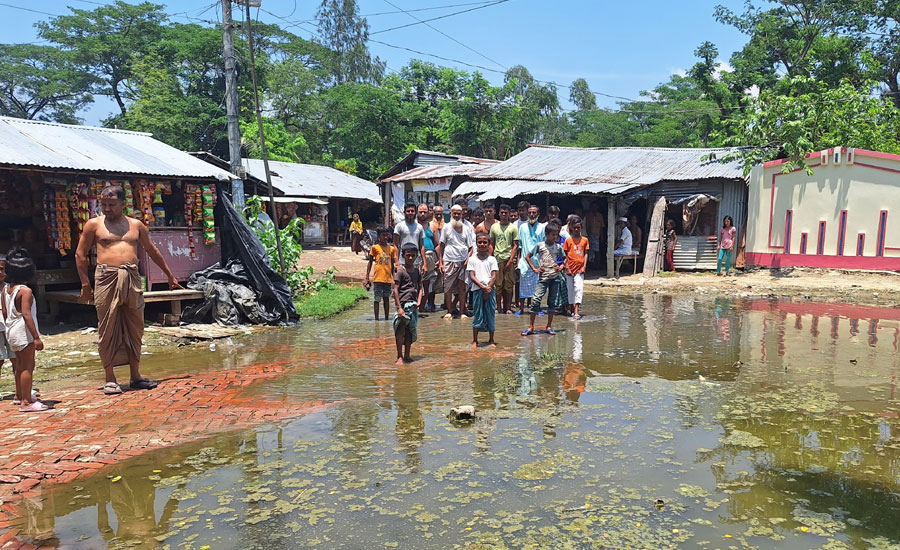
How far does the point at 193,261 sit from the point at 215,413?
5.70 metres

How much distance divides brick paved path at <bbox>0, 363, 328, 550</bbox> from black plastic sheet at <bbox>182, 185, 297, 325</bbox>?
3.35 m

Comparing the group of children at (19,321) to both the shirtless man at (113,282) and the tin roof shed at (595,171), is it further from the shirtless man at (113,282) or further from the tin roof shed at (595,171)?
the tin roof shed at (595,171)

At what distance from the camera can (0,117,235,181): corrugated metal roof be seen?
29.0ft

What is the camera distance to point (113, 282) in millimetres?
6156

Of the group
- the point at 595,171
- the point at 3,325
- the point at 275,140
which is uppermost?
the point at 275,140

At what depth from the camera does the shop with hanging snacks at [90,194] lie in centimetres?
939

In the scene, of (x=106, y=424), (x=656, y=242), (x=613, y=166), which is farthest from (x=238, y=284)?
(x=613, y=166)

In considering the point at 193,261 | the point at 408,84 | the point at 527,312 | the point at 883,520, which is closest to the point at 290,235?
the point at 193,261

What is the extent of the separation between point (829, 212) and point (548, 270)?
1076cm

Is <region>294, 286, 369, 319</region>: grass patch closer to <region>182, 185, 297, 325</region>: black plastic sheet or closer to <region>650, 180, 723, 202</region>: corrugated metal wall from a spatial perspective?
<region>182, 185, 297, 325</region>: black plastic sheet

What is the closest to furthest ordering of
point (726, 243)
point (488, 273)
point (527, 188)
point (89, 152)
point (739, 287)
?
point (488, 273)
point (89, 152)
point (739, 287)
point (726, 243)
point (527, 188)

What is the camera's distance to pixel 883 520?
3609mm

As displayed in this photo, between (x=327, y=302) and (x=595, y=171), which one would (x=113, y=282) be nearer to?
(x=327, y=302)

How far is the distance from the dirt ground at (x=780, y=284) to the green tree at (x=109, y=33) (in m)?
28.0
